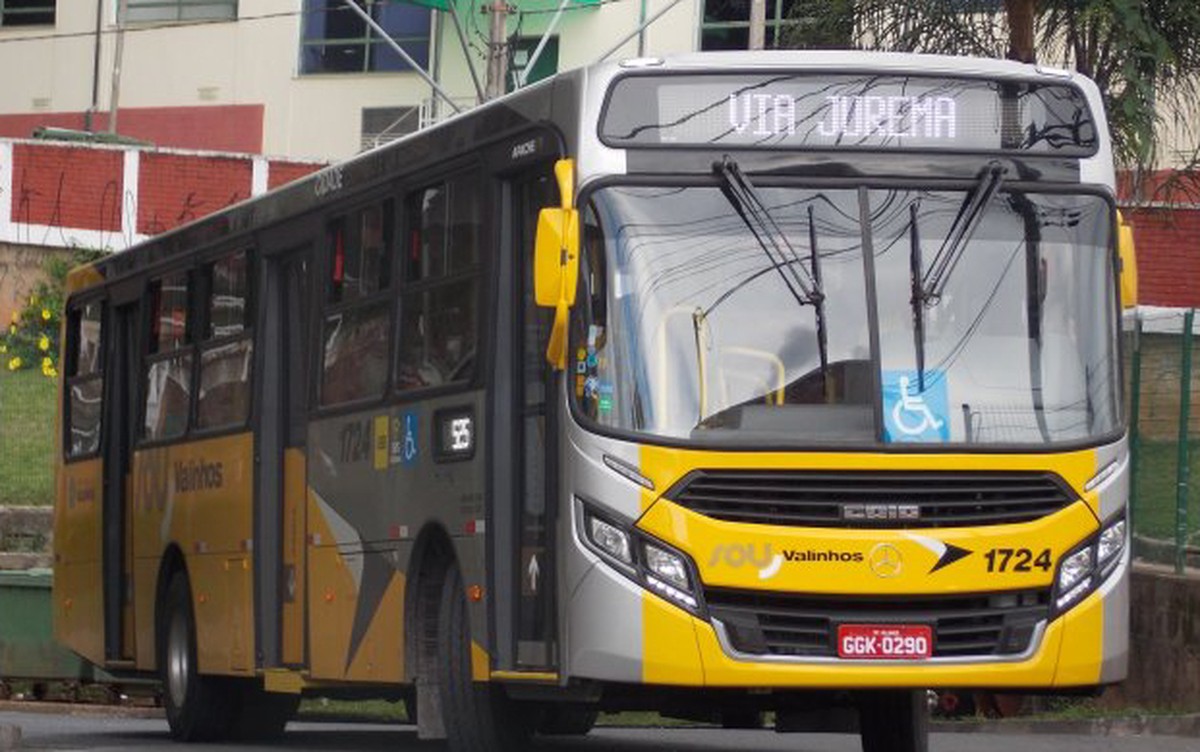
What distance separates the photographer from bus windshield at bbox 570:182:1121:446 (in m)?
11.4

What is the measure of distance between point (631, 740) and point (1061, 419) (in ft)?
23.8

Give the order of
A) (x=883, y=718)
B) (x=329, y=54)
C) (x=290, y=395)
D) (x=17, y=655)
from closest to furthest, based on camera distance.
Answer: (x=883, y=718)
(x=290, y=395)
(x=17, y=655)
(x=329, y=54)

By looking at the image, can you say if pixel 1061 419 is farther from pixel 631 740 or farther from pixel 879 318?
pixel 631 740

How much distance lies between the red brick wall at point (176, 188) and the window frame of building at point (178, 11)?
31.5 ft

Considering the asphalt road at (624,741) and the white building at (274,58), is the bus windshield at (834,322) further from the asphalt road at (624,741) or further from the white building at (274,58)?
the white building at (274,58)

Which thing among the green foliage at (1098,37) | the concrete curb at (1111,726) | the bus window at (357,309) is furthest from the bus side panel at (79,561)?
the concrete curb at (1111,726)

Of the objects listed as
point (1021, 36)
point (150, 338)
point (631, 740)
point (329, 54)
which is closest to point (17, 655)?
point (150, 338)

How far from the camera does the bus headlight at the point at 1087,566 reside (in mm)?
11477

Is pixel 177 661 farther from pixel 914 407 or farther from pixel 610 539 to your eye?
pixel 914 407

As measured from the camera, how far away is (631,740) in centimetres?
1828

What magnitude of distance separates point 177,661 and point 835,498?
26.6 feet

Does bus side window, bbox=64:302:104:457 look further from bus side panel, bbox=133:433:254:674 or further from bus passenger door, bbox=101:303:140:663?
bus side panel, bbox=133:433:254:674

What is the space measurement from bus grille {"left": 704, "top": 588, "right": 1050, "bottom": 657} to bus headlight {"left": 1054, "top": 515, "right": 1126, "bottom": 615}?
0.09 meters

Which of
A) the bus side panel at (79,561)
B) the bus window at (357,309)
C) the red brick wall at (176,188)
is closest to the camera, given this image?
the bus window at (357,309)
